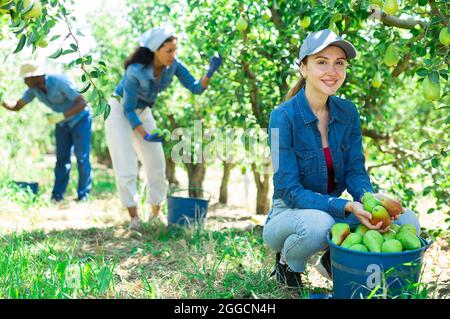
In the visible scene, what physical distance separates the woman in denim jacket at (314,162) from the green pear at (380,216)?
0.15 meters

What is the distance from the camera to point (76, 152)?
17.8 feet

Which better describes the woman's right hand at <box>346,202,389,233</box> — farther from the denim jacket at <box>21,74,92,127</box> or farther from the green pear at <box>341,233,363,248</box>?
the denim jacket at <box>21,74,92,127</box>

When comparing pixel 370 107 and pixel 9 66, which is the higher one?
pixel 9 66

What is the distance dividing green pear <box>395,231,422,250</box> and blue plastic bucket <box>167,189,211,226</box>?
1.81m

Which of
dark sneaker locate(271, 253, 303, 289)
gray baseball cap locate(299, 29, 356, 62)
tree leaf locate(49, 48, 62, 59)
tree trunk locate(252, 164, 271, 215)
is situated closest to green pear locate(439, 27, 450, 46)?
gray baseball cap locate(299, 29, 356, 62)

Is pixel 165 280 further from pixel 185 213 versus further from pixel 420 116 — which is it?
pixel 420 116

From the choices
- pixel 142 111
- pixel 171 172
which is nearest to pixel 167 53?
pixel 142 111

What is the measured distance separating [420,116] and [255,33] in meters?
3.49

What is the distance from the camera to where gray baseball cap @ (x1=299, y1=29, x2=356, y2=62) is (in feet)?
7.16

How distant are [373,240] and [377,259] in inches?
3.6

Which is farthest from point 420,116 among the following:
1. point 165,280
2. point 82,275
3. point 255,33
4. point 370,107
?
point 82,275

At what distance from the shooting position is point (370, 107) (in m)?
3.63

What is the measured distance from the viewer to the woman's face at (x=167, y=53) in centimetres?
350

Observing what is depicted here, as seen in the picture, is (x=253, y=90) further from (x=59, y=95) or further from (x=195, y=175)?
(x=59, y=95)
